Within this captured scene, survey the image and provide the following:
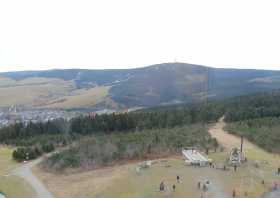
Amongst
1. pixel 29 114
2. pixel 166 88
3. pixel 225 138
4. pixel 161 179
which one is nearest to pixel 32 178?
pixel 161 179

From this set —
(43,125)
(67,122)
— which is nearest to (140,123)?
(67,122)

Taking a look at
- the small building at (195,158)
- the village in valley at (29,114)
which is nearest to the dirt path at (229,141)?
the small building at (195,158)

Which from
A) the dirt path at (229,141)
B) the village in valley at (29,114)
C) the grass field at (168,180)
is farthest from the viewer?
the village in valley at (29,114)

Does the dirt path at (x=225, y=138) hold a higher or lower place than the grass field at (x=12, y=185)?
higher

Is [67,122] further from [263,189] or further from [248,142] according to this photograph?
[263,189]

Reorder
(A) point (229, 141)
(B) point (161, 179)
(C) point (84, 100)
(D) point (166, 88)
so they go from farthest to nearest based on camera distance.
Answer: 1. (C) point (84, 100)
2. (D) point (166, 88)
3. (A) point (229, 141)
4. (B) point (161, 179)

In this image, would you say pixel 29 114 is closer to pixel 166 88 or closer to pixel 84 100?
pixel 84 100

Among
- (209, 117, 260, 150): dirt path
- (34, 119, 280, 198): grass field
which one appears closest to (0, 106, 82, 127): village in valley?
(209, 117, 260, 150): dirt path

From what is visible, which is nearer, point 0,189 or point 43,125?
point 0,189

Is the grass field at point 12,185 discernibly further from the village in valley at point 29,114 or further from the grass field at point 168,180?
the village in valley at point 29,114
